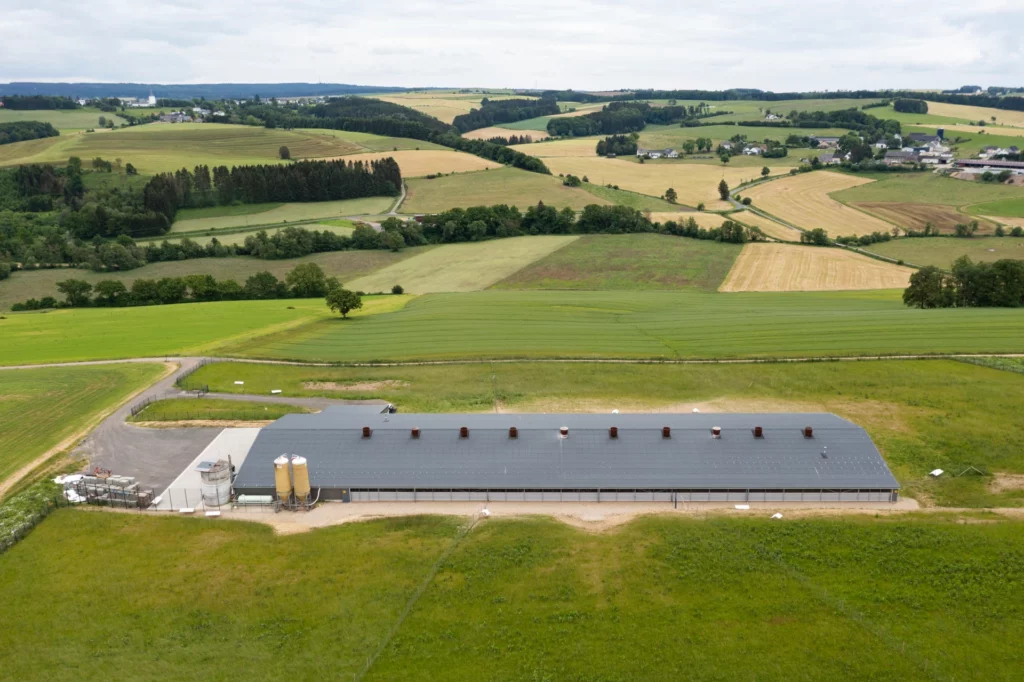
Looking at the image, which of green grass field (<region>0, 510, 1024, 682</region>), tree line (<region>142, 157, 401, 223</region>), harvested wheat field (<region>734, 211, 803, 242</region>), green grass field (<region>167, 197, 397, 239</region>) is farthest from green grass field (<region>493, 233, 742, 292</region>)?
green grass field (<region>0, 510, 1024, 682</region>)

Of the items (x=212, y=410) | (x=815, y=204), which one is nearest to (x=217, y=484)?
(x=212, y=410)

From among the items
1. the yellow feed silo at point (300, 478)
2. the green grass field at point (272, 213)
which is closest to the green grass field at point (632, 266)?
the green grass field at point (272, 213)

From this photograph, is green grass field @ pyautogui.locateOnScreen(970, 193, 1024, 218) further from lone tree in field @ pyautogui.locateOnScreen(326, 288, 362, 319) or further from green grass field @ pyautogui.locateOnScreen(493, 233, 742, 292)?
lone tree in field @ pyautogui.locateOnScreen(326, 288, 362, 319)

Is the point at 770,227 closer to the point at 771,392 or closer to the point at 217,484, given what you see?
the point at 771,392

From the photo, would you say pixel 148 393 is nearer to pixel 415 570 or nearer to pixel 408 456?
pixel 408 456

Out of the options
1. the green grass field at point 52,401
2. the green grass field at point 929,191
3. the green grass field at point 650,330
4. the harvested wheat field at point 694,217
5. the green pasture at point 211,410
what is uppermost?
the green grass field at point 929,191

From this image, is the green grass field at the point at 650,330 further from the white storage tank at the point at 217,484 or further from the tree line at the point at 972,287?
the white storage tank at the point at 217,484

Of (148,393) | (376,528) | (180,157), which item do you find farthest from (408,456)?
(180,157)
